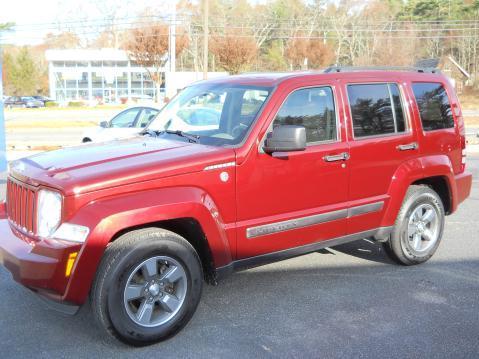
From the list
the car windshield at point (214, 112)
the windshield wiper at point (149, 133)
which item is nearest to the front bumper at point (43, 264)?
the car windshield at point (214, 112)

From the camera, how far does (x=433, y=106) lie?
557 centimetres

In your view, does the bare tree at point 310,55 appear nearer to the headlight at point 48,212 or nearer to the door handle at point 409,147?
the door handle at point 409,147

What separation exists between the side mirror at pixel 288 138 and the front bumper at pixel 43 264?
5.48 feet

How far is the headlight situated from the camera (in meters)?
3.59

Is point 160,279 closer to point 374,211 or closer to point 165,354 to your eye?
point 165,354

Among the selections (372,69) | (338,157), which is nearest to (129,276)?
(338,157)

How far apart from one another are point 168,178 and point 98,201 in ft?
1.72

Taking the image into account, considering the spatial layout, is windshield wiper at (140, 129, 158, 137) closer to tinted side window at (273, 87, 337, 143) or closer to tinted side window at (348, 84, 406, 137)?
tinted side window at (273, 87, 337, 143)

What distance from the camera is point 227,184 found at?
13.4ft

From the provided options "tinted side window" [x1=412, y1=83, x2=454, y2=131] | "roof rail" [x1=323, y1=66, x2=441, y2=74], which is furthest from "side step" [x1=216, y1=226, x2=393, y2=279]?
"roof rail" [x1=323, y1=66, x2=441, y2=74]

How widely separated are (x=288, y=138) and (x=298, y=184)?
53cm

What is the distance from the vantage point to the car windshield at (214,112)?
4.43m

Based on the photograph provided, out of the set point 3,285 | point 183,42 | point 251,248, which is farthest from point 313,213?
point 183,42

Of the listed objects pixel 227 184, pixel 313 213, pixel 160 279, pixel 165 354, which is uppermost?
pixel 227 184
